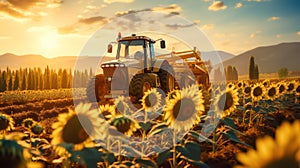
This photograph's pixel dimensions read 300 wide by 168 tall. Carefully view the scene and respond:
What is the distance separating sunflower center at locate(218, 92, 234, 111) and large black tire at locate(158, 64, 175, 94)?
255 inches

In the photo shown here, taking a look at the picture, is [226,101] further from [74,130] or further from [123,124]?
[74,130]

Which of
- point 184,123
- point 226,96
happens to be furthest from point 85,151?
point 226,96

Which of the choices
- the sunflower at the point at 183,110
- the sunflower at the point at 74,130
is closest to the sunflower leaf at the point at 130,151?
the sunflower at the point at 74,130

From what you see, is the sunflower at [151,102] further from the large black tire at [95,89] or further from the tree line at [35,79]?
the tree line at [35,79]

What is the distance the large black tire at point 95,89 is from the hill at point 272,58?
14224 cm

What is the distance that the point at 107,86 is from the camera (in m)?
10.6

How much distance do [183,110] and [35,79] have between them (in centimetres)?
3482

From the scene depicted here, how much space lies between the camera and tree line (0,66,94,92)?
110 ft

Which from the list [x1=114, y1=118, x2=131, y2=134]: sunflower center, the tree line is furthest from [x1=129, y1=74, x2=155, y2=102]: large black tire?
the tree line

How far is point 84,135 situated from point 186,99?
1.54 m

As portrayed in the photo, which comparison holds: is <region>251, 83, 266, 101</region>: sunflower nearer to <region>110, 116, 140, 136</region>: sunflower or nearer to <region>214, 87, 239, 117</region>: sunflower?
<region>214, 87, 239, 117</region>: sunflower

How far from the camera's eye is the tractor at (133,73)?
9875mm

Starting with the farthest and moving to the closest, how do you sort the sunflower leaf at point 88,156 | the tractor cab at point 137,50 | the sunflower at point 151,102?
the tractor cab at point 137,50, the sunflower at point 151,102, the sunflower leaf at point 88,156

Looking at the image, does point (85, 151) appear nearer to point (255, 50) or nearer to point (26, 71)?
point (26, 71)
